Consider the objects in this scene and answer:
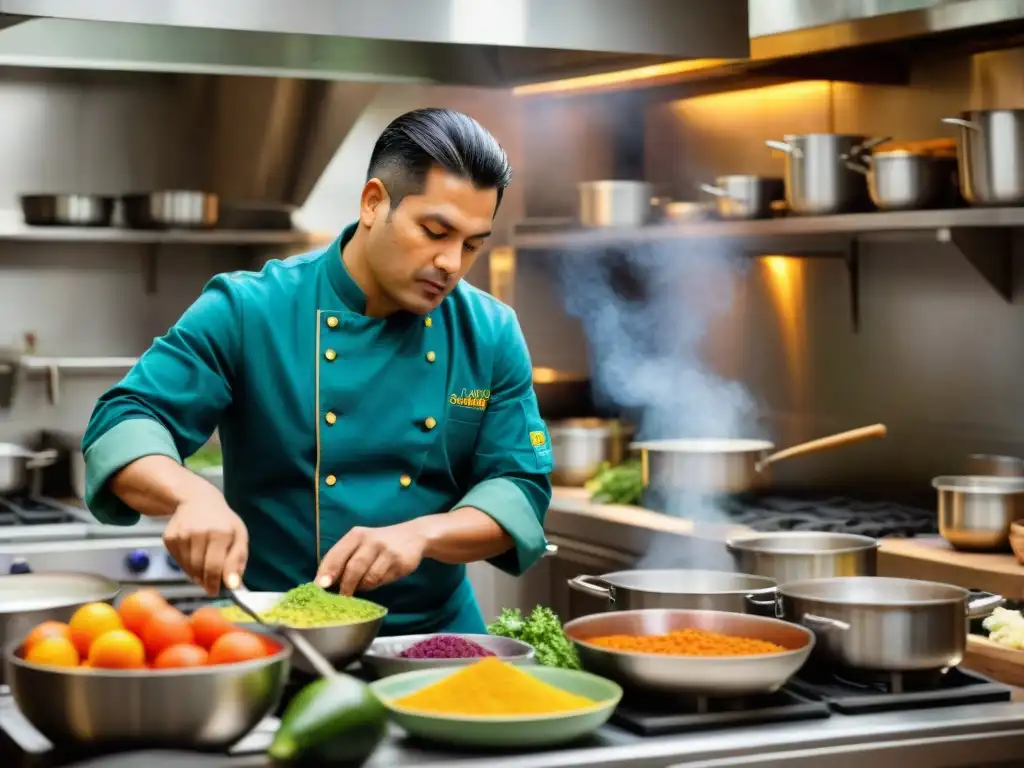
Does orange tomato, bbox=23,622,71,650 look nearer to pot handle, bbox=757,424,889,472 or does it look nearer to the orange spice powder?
the orange spice powder

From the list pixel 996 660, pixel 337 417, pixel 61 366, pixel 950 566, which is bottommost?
pixel 996 660

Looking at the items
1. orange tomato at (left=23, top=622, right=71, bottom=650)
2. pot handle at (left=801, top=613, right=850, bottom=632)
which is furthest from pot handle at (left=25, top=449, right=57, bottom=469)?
pot handle at (left=801, top=613, right=850, bottom=632)

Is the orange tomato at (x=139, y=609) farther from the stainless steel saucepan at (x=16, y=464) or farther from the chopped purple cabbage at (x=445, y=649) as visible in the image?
the stainless steel saucepan at (x=16, y=464)

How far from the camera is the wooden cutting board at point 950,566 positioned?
3062mm

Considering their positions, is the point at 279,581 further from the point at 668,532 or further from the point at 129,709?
the point at 668,532

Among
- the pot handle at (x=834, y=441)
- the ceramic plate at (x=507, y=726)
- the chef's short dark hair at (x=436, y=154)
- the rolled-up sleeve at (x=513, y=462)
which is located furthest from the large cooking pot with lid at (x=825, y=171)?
the ceramic plate at (x=507, y=726)

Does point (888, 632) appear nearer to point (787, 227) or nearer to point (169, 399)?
point (169, 399)

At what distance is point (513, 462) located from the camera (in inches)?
92.3

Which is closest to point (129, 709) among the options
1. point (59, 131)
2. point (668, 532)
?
point (668, 532)

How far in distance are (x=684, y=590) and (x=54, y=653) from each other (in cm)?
90

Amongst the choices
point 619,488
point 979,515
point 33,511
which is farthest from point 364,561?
point 33,511

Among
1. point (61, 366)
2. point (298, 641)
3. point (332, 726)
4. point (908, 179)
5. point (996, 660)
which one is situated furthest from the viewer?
point (61, 366)

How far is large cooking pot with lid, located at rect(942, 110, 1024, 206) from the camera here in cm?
A: 333

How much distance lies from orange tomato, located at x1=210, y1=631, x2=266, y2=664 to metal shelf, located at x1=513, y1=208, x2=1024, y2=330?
2.24 meters
